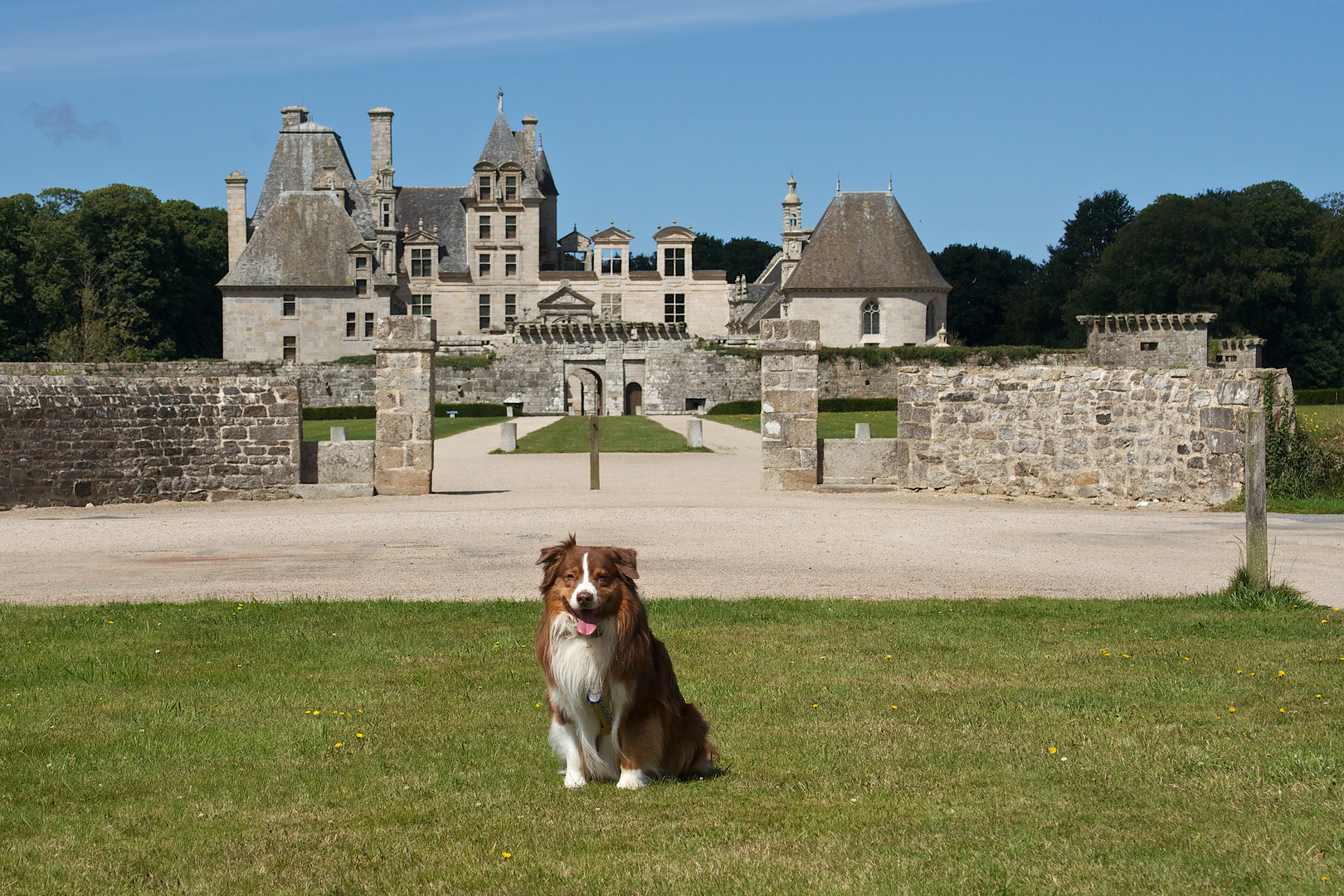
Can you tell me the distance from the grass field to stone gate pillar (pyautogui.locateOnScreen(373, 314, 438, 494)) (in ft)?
27.4

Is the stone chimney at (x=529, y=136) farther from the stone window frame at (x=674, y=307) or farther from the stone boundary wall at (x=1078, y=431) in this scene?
the stone boundary wall at (x=1078, y=431)

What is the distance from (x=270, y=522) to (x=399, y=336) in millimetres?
3612

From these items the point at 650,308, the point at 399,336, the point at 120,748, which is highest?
the point at 650,308

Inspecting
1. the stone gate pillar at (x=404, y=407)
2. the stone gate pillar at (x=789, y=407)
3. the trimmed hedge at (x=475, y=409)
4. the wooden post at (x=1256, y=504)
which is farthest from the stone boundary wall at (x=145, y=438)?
the trimmed hedge at (x=475, y=409)

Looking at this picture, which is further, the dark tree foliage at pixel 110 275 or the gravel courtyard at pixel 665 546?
the dark tree foliage at pixel 110 275

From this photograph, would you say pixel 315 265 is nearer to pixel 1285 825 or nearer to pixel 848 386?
pixel 848 386

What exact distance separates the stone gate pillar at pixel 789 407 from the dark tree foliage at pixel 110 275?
120 ft

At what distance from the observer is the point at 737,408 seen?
50125 mm

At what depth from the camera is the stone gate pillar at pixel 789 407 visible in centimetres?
1611

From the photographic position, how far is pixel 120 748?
16.2 feet

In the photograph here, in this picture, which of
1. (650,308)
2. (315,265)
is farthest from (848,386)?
(315,265)

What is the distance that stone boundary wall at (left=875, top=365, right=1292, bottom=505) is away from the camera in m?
13.8

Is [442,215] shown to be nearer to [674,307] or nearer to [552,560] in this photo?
[674,307]

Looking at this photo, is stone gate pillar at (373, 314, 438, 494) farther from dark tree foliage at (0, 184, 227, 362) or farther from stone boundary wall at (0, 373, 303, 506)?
dark tree foliage at (0, 184, 227, 362)
